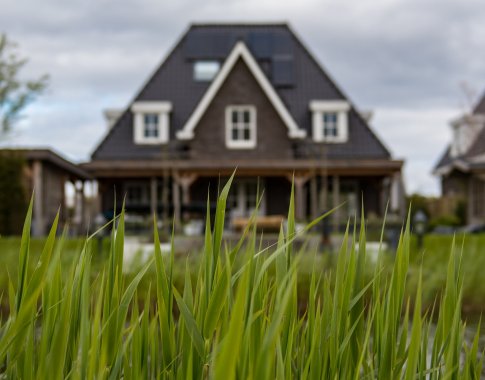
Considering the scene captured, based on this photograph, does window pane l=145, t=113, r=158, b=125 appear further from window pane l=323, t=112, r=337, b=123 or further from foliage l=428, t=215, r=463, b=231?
foliage l=428, t=215, r=463, b=231

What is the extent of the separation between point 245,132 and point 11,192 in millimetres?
9233

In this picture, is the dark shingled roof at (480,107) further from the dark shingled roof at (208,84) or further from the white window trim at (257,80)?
the white window trim at (257,80)

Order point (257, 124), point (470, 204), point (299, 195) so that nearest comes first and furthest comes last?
point (299, 195) < point (257, 124) < point (470, 204)

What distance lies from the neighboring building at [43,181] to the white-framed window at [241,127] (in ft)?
16.1

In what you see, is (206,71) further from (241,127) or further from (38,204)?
(38,204)

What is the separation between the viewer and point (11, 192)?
18.8 m

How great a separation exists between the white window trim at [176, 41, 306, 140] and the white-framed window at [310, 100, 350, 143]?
938 mm

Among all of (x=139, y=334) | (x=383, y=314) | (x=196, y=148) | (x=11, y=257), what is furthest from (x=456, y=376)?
(x=196, y=148)

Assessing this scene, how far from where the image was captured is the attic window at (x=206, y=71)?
26.5 metres

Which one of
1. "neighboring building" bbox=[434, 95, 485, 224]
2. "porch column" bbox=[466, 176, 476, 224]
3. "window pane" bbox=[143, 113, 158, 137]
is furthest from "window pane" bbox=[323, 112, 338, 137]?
"porch column" bbox=[466, 176, 476, 224]

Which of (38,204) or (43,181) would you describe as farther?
(43,181)

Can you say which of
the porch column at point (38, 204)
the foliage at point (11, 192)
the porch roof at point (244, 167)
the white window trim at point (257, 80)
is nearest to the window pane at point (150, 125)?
the white window trim at point (257, 80)

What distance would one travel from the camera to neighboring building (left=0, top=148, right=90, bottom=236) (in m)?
19.3

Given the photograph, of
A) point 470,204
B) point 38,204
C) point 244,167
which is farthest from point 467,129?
point 38,204
